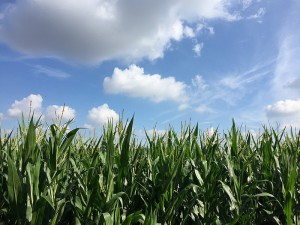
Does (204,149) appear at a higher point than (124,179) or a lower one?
higher

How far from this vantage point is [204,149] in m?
4.98

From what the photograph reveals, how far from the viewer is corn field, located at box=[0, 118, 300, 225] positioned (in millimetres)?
3168

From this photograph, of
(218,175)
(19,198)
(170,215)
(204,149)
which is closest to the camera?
(19,198)

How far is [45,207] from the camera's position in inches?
124

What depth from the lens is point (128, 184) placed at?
12.8ft

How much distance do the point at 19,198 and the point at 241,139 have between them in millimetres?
3332

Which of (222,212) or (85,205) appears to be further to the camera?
(222,212)

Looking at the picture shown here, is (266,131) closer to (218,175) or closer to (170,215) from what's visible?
(218,175)

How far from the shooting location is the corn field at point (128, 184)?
3168 mm

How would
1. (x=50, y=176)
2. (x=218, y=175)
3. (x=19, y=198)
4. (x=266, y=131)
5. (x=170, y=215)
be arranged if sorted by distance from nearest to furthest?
(x=19, y=198)
(x=50, y=176)
(x=170, y=215)
(x=218, y=175)
(x=266, y=131)

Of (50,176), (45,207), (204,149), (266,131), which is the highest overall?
(266,131)

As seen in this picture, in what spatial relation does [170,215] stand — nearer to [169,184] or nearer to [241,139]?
[169,184]

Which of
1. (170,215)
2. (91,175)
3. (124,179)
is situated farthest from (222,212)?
A: (91,175)

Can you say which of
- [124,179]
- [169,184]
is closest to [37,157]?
[124,179]
